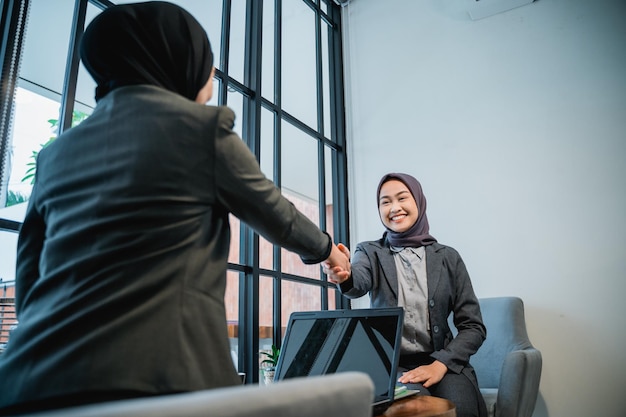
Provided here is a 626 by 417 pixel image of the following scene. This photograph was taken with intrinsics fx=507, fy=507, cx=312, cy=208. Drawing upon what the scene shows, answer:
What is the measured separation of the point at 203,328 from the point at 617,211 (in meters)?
2.40

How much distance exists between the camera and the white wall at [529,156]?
2.45m

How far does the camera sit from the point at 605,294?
2.42 m

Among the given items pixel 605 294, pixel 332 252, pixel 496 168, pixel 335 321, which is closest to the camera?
pixel 332 252

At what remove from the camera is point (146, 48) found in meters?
0.81

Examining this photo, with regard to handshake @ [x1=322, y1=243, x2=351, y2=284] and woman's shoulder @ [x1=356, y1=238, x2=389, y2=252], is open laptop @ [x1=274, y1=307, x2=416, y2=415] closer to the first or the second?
handshake @ [x1=322, y1=243, x2=351, y2=284]

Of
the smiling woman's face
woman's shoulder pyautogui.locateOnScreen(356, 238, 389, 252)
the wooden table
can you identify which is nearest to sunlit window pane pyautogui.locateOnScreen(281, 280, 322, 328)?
woman's shoulder pyautogui.locateOnScreen(356, 238, 389, 252)

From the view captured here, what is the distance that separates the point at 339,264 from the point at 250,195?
14.5 inches

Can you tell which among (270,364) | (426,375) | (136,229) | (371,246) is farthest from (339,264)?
(270,364)

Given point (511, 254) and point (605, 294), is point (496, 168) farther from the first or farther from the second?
point (605, 294)

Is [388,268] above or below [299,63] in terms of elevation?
below

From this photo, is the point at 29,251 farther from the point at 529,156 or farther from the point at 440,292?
the point at 529,156

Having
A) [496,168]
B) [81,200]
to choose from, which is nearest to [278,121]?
[496,168]

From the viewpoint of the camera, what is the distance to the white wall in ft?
8.04

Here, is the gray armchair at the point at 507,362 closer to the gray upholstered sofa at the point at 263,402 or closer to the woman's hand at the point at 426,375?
the woman's hand at the point at 426,375
